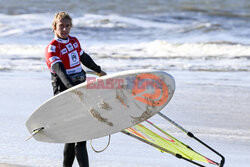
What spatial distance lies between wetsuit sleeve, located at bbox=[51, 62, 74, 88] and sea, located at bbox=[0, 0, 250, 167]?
1.11m

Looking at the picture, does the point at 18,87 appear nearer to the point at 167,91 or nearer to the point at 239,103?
the point at 239,103

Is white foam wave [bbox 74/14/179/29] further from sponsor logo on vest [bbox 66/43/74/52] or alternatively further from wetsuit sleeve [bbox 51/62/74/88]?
wetsuit sleeve [bbox 51/62/74/88]

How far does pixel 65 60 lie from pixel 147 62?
8069 mm

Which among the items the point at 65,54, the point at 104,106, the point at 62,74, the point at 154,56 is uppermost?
the point at 65,54

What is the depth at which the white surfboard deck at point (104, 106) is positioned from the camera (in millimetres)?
3002

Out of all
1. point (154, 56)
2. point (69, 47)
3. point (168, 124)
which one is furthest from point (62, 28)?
point (154, 56)

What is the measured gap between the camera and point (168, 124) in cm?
538

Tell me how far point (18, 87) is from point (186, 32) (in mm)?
11725

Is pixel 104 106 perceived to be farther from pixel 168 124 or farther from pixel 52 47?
pixel 168 124

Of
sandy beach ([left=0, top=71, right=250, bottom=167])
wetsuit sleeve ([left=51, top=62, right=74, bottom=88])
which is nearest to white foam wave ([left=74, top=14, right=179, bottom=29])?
sandy beach ([left=0, top=71, right=250, bottom=167])

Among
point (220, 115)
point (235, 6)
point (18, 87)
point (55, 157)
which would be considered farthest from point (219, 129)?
point (235, 6)

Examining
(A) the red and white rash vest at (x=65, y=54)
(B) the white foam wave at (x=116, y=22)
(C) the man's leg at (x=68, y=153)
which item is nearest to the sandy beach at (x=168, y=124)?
(C) the man's leg at (x=68, y=153)

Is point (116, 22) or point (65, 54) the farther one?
point (116, 22)

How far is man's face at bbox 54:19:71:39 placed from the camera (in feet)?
10.9
